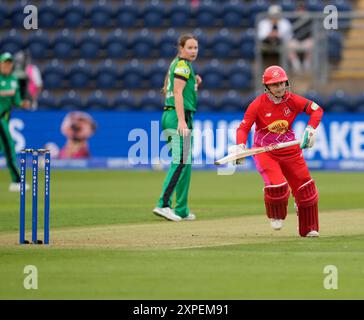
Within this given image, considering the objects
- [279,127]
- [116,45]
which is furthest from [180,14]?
[279,127]

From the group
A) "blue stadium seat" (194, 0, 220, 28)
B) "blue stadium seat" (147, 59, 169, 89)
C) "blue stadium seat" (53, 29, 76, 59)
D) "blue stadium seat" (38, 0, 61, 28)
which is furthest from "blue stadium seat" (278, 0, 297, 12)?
"blue stadium seat" (38, 0, 61, 28)

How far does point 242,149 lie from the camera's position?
1120 cm

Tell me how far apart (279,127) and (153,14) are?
18.2 meters

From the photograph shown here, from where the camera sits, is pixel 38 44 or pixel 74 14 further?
pixel 74 14

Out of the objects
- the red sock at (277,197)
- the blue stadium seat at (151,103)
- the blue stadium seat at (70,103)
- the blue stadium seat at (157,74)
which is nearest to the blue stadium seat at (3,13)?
the blue stadium seat at (70,103)

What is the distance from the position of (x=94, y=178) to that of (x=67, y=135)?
A: 299 centimetres

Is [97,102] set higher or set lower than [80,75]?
lower

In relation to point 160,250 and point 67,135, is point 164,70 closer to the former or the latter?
point 67,135

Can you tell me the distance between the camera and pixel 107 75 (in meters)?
28.0

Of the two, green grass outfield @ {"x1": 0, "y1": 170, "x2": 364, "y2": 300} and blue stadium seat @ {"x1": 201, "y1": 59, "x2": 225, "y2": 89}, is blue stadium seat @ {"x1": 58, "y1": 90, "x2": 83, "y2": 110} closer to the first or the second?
blue stadium seat @ {"x1": 201, "y1": 59, "x2": 225, "y2": 89}

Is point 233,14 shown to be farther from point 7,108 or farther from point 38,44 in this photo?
point 7,108

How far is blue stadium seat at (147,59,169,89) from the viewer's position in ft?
90.1

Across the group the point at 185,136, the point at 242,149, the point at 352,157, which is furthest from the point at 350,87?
the point at 242,149

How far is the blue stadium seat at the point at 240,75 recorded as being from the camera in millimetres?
27375
